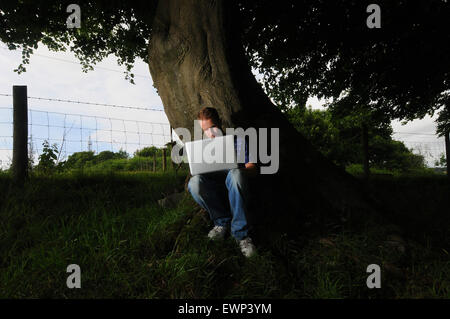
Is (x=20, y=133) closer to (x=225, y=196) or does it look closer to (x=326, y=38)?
(x=225, y=196)

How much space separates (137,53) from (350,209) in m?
6.80

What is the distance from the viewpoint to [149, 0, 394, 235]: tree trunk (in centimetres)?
251

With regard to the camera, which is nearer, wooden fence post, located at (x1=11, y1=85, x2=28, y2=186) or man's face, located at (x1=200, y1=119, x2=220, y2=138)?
man's face, located at (x1=200, y1=119, x2=220, y2=138)

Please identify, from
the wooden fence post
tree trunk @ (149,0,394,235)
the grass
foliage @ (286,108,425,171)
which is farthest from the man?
foliage @ (286,108,425,171)

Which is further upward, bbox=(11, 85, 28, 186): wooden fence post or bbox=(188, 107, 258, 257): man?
bbox=(11, 85, 28, 186): wooden fence post

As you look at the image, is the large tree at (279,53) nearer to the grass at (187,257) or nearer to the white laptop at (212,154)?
the grass at (187,257)

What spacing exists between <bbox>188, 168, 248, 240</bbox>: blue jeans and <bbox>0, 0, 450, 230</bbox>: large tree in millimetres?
586

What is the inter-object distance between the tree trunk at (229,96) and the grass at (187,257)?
38 centimetres

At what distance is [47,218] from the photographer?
2.46 meters

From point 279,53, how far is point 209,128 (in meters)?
4.02

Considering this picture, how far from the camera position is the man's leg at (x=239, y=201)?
1979 millimetres

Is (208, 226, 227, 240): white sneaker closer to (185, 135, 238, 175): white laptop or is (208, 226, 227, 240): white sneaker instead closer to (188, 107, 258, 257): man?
(188, 107, 258, 257): man
